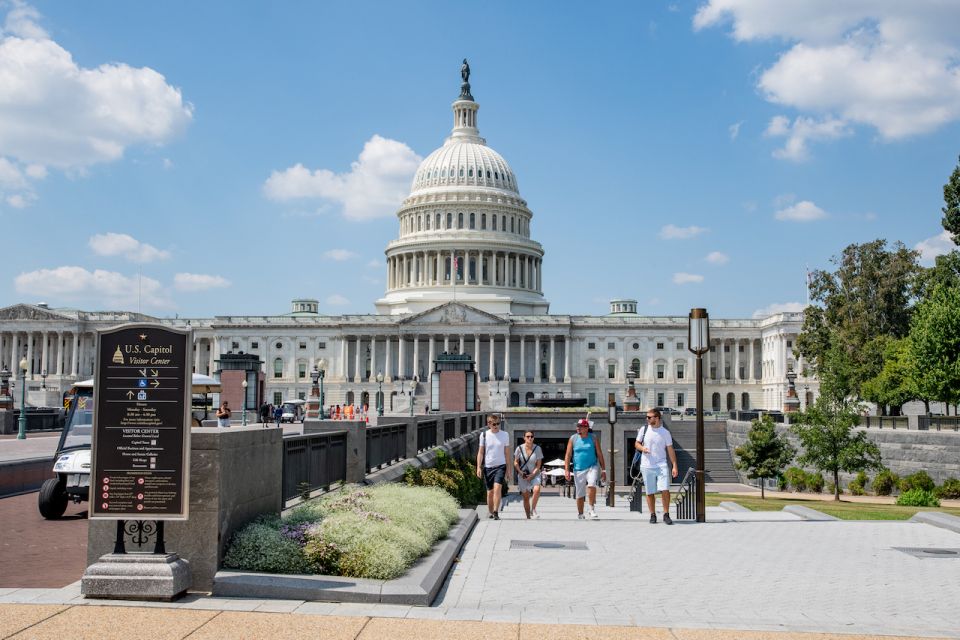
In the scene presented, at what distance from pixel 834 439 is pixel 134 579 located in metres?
43.8

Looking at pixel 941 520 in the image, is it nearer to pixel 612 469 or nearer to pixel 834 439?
pixel 612 469

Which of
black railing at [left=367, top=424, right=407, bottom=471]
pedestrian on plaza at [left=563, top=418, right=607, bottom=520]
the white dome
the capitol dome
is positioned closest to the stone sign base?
black railing at [left=367, top=424, right=407, bottom=471]

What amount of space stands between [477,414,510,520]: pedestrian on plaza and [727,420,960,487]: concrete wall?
3460 centimetres

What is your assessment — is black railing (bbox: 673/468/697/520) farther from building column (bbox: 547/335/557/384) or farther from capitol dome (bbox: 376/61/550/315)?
capitol dome (bbox: 376/61/550/315)

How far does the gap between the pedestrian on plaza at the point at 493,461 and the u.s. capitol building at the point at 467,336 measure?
105 m

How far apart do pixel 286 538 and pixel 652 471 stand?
1051 centimetres

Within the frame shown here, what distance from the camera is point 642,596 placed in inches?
454

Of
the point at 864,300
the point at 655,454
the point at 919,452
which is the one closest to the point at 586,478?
the point at 655,454

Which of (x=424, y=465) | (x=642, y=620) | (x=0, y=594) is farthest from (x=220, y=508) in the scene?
(x=424, y=465)

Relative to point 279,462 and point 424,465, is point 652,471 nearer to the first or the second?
point 424,465

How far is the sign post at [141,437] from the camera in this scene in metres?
10.8

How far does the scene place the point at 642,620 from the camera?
10.2 m

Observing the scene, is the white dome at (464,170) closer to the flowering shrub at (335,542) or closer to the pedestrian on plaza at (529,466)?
the pedestrian on plaza at (529,466)

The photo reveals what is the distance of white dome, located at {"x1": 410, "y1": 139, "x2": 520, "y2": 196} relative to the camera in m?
154
